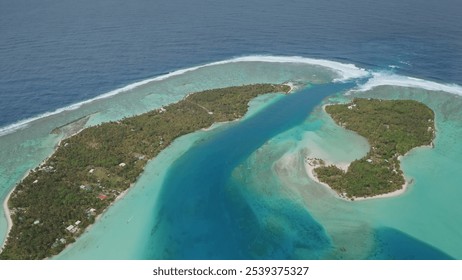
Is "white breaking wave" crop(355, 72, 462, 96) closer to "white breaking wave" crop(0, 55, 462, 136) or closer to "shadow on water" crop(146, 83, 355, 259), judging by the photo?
"white breaking wave" crop(0, 55, 462, 136)

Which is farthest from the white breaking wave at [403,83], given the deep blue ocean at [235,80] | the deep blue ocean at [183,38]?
the deep blue ocean at [183,38]

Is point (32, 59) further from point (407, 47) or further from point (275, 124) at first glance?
point (407, 47)

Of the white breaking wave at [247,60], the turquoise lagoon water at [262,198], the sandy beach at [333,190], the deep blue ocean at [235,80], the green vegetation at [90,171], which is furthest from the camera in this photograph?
the white breaking wave at [247,60]

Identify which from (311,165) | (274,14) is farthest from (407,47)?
(311,165)

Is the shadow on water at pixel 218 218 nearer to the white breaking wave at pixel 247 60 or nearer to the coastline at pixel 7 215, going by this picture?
the coastline at pixel 7 215

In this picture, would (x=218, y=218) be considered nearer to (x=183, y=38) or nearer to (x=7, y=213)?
(x=7, y=213)
